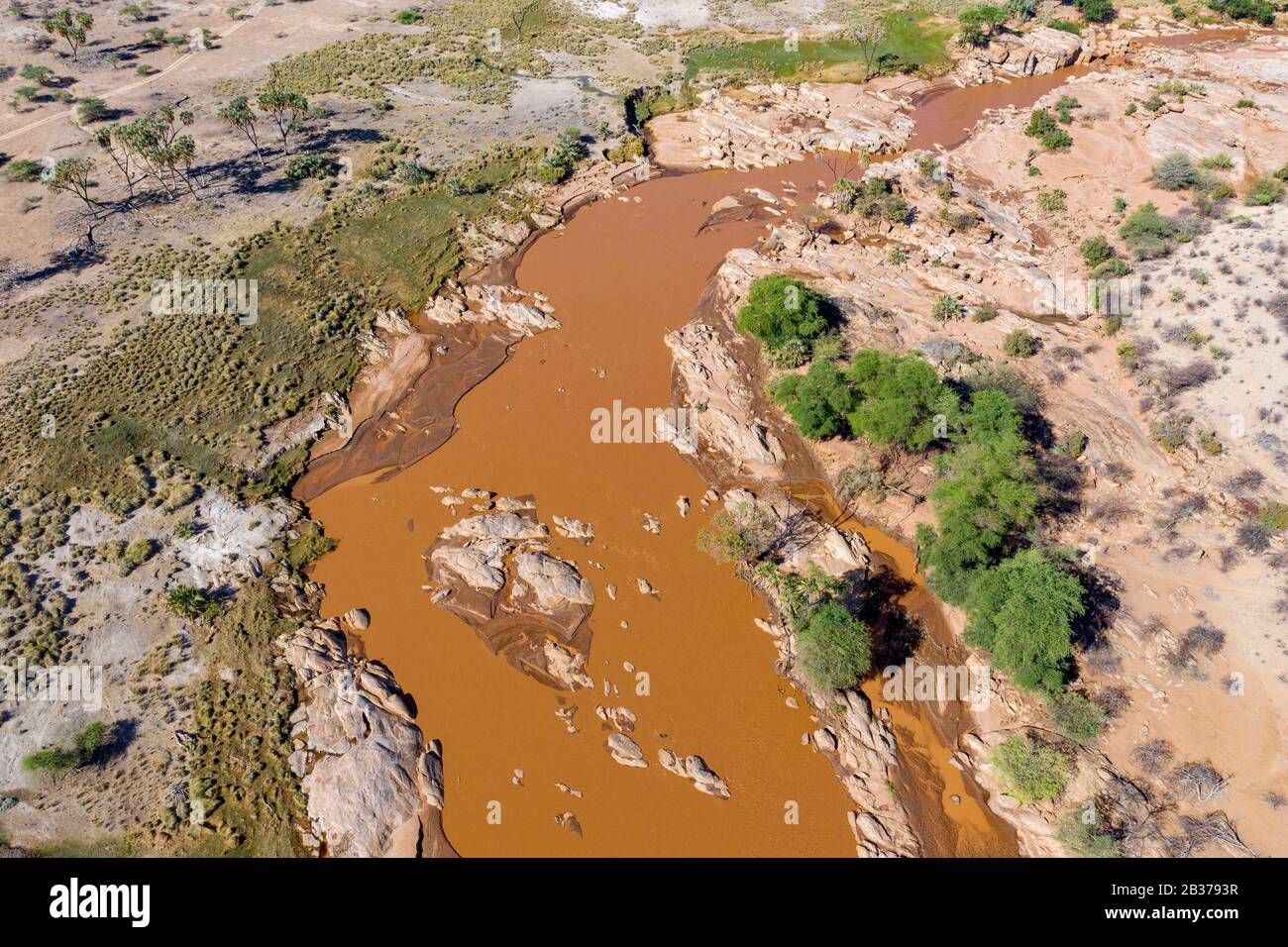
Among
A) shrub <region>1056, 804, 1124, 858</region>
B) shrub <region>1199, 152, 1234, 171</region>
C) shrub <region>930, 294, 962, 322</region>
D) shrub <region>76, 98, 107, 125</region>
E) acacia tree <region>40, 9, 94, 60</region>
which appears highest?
acacia tree <region>40, 9, 94, 60</region>

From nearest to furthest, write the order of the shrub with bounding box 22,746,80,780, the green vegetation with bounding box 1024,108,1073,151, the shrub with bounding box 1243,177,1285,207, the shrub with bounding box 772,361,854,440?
the shrub with bounding box 22,746,80,780 → the shrub with bounding box 772,361,854,440 → the shrub with bounding box 1243,177,1285,207 → the green vegetation with bounding box 1024,108,1073,151

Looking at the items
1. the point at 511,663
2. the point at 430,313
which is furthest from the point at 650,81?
the point at 511,663

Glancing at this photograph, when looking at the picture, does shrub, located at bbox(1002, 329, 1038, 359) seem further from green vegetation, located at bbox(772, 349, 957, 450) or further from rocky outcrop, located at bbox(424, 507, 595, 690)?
rocky outcrop, located at bbox(424, 507, 595, 690)

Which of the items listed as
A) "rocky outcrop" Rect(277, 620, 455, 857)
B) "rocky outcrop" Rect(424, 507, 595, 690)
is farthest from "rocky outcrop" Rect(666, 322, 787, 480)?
"rocky outcrop" Rect(277, 620, 455, 857)

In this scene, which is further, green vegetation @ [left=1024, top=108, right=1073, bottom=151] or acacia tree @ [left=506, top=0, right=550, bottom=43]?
acacia tree @ [left=506, top=0, right=550, bottom=43]
